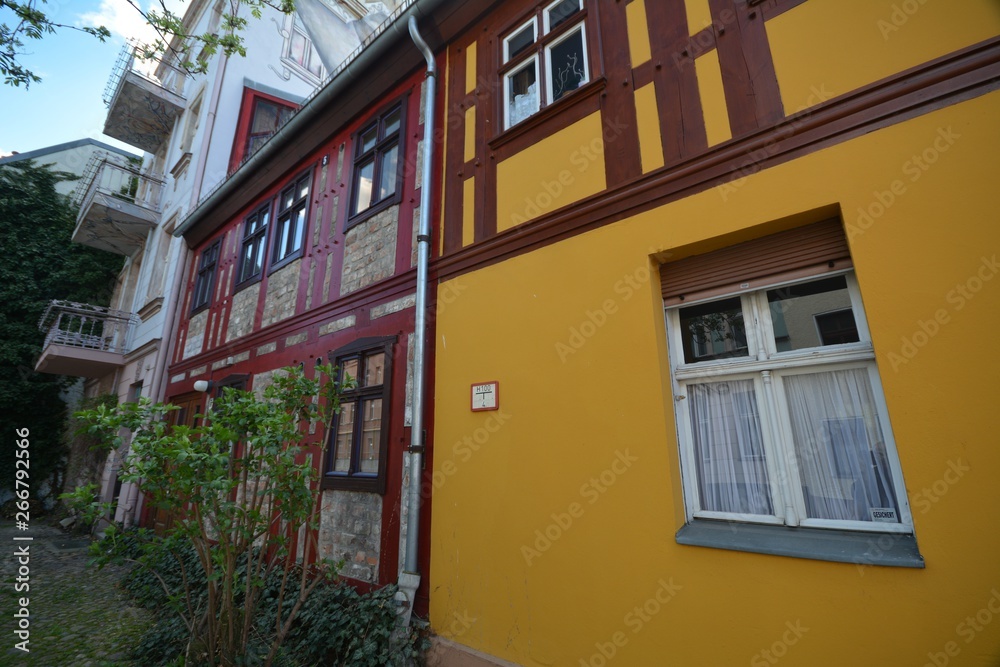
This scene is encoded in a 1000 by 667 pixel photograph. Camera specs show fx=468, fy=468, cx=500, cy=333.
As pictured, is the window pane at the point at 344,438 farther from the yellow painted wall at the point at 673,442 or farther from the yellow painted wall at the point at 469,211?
the yellow painted wall at the point at 469,211

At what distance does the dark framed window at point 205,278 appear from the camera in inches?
391

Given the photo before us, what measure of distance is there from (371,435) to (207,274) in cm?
755

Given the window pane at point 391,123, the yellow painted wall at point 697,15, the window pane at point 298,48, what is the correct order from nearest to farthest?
1. the yellow painted wall at point 697,15
2. the window pane at point 391,123
3. the window pane at point 298,48

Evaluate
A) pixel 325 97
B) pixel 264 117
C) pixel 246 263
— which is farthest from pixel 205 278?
pixel 325 97

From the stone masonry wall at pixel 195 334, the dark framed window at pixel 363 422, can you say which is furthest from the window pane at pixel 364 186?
the stone masonry wall at pixel 195 334

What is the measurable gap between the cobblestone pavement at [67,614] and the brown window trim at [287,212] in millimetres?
5001

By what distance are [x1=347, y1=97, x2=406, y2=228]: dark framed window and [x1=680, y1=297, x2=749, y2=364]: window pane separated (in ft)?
12.6

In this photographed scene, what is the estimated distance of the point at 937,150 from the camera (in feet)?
8.12

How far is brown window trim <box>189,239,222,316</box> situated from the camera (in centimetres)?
983

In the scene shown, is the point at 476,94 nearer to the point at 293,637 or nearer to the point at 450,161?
the point at 450,161

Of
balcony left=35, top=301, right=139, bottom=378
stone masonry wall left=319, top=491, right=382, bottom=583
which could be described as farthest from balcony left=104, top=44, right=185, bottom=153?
stone masonry wall left=319, top=491, right=382, bottom=583

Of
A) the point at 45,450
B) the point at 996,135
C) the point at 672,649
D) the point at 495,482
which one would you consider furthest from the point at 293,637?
the point at 45,450
